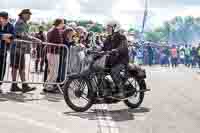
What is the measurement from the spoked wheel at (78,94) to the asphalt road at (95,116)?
0.16 m

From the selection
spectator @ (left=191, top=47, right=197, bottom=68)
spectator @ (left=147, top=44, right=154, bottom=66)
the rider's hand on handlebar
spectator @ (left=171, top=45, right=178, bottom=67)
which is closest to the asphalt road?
the rider's hand on handlebar

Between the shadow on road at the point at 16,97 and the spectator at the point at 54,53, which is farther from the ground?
the spectator at the point at 54,53

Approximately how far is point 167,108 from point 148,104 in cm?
73

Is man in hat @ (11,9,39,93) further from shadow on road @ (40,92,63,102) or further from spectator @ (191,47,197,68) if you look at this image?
spectator @ (191,47,197,68)

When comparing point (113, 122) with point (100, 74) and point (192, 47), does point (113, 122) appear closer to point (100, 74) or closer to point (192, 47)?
point (100, 74)

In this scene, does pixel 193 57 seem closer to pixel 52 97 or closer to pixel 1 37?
pixel 52 97

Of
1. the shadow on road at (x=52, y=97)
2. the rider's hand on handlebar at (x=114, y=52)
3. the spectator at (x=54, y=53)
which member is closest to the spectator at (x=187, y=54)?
the spectator at (x=54, y=53)

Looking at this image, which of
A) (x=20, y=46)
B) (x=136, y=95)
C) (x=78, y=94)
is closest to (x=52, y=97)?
(x=20, y=46)

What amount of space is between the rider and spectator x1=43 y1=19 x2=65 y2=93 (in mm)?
2359

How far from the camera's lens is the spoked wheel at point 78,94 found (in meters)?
10.3

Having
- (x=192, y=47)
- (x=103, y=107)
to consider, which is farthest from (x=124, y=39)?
(x=192, y=47)

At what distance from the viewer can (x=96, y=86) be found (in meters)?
10.6

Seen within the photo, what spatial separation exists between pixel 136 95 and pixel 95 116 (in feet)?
5.35

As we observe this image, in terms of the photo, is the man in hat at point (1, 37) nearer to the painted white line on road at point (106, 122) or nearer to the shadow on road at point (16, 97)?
the shadow on road at point (16, 97)
